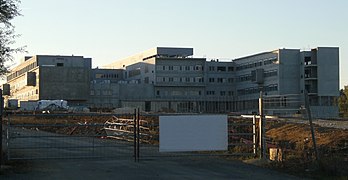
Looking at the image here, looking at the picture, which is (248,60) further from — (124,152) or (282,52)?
(124,152)

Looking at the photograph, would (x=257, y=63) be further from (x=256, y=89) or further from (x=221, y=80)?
(x=221, y=80)

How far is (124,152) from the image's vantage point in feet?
69.7

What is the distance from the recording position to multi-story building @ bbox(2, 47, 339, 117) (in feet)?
399

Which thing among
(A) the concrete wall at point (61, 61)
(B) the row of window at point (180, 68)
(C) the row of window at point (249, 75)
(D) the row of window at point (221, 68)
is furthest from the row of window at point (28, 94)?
(C) the row of window at point (249, 75)

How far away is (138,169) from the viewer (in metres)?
16.2

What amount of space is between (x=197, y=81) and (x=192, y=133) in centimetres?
12263

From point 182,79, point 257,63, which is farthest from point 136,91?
point 257,63

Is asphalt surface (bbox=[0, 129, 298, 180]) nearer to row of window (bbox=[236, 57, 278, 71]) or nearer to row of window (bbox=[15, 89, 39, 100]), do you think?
row of window (bbox=[236, 57, 278, 71])

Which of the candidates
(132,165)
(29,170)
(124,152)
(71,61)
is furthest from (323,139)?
(71,61)

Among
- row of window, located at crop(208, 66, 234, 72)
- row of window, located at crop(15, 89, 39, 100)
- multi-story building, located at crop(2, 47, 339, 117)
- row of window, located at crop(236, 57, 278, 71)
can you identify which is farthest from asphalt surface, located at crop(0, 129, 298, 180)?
row of window, located at crop(208, 66, 234, 72)

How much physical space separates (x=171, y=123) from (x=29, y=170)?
479 cm

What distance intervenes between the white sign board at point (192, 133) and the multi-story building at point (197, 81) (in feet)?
333

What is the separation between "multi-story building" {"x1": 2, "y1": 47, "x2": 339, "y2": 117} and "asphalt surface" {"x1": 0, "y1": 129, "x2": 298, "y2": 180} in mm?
101564

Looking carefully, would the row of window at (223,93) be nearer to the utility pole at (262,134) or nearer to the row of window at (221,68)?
the row of window at (221,68)
